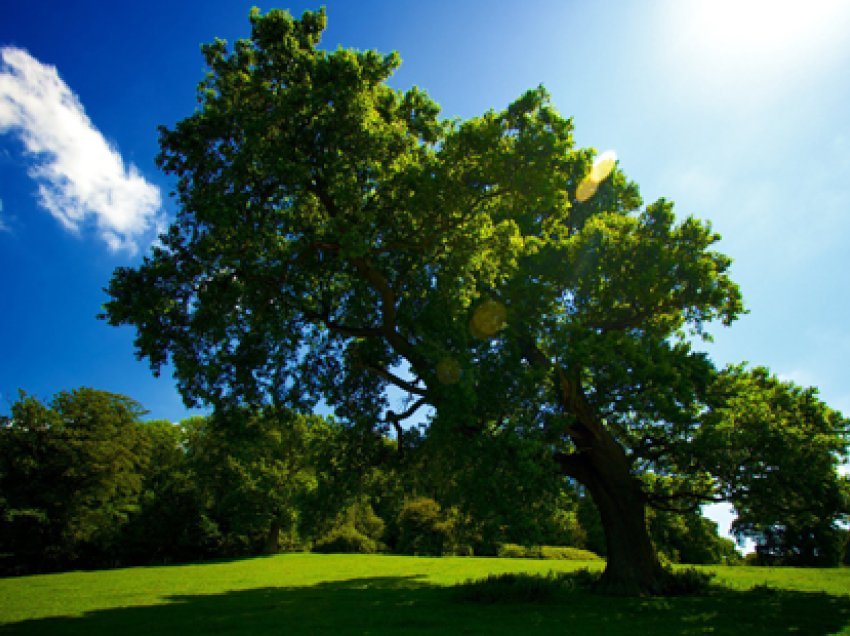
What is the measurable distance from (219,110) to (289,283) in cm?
633

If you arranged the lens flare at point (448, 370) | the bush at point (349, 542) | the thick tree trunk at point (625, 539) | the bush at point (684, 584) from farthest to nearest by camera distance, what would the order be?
the bush at point (349, 542) → the bush at point (684, 584) → the thick tree trunk at point (625, 539) → the lens flare at point (448, 370)

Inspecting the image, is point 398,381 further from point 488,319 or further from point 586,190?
point 586,190

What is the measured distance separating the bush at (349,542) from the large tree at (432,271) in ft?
115

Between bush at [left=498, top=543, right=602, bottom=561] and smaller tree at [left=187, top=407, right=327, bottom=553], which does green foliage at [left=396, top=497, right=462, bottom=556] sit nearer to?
bush at [left=498, top=543, right=602, bottom=561]

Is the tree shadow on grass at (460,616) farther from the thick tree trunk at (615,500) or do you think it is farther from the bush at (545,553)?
the bush at (545,553)

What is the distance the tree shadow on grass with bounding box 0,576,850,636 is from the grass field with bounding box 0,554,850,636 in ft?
0.10

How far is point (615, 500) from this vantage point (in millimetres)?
16750

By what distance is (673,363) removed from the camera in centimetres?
1534

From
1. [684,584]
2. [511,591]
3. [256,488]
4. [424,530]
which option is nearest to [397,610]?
[511,591]

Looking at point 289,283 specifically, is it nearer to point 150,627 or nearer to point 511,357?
point 511,357

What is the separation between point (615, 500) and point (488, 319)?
26.5 feet

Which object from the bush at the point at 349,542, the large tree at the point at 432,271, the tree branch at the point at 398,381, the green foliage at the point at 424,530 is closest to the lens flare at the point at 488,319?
the large tree at the point at 432,271

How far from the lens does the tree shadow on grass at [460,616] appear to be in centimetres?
1078

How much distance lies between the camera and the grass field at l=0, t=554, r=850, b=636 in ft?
36.0
